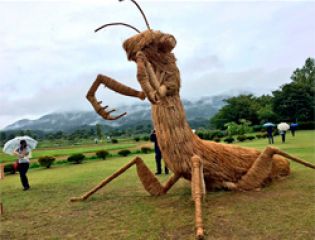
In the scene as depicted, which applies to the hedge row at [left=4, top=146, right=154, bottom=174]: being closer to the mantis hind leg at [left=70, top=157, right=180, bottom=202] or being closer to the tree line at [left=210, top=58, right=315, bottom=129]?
the mantis hind leg at [left=70, top=157, right=180, bottom=202]

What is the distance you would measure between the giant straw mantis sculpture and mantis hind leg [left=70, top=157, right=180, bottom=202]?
0.02 metres

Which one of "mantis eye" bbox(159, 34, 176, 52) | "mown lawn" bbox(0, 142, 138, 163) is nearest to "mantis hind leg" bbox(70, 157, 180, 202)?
"mantis eye" bbox(159, 34, 176, 52)

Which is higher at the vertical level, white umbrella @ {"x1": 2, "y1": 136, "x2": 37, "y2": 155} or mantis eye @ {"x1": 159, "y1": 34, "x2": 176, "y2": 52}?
mantis eye @ {"x1": 159, "y1": 34, "x2": 176, "y2": 52}

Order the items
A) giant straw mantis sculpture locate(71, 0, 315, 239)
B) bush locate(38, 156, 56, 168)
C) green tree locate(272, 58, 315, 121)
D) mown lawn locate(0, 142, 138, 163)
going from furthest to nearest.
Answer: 1. green tree locate(272, 58, 315, 121)
2. mown lawn locate(0, 142, 138, 163)
3. bush locate(38, 156, 56, 168)
4. giant straw mantis sculpture locate(71, 0, 315, 239)

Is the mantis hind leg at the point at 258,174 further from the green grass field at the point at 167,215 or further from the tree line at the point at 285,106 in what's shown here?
the tree line at the point at 285,106

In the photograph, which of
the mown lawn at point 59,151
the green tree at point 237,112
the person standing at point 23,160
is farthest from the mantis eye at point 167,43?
the green tree at point 237,112

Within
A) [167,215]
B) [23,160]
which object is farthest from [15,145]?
[167,215]

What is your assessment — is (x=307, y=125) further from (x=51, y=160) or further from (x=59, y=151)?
(x=51, y=160)

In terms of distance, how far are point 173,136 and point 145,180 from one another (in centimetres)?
112

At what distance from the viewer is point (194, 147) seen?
15.5ft

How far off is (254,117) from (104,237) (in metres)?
53.2

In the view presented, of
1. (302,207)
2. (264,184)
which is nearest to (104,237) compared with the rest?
(302,207)

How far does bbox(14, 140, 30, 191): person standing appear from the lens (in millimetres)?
7789

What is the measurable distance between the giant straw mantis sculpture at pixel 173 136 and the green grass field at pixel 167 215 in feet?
0.99
